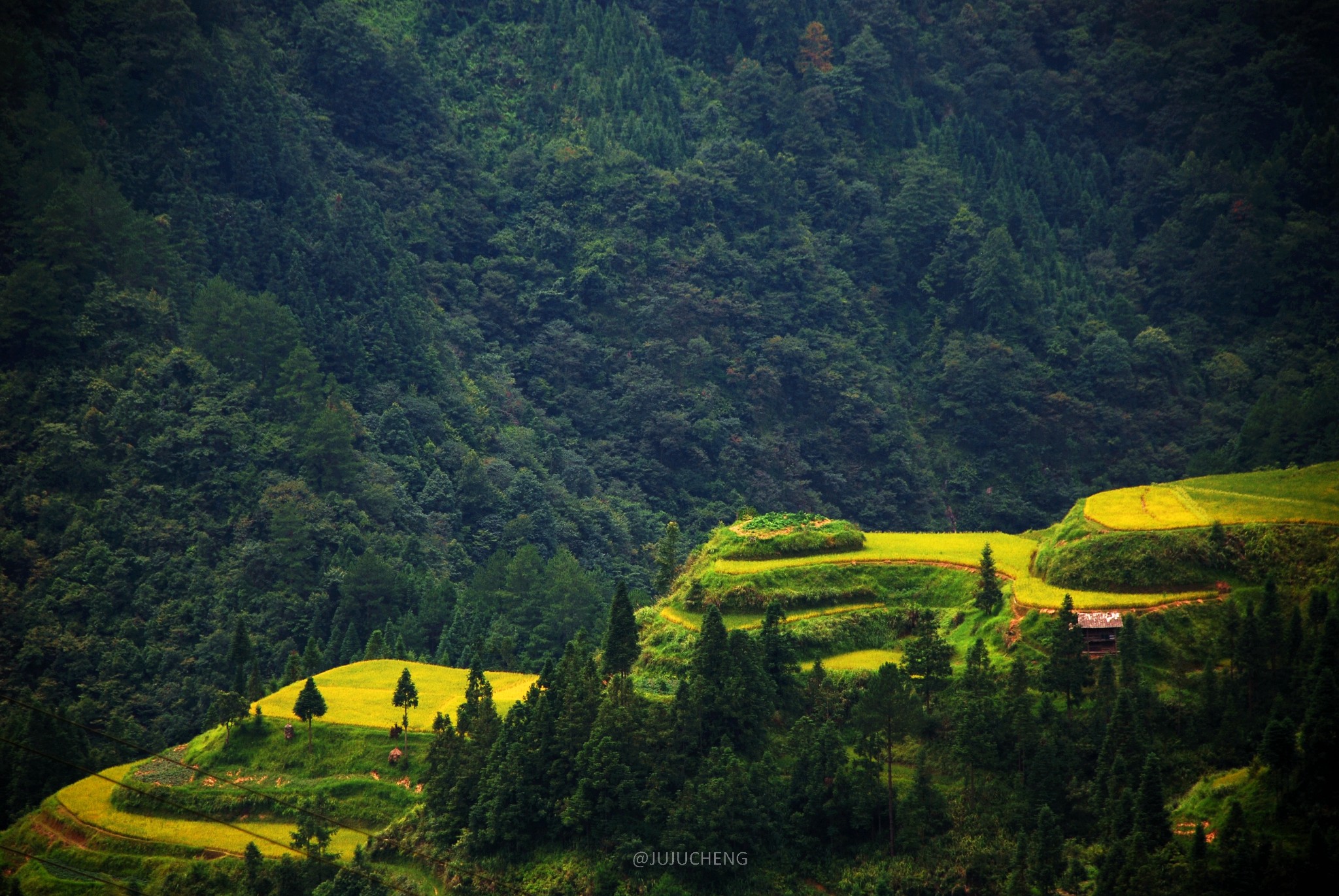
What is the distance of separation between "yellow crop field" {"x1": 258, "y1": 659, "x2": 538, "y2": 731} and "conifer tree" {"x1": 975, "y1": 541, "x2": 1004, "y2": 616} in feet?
48.7

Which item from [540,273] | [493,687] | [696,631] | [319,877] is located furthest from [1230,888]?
[540,273]

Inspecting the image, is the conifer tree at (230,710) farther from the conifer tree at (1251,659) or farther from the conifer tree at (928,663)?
the conifer tree at (1251,659)

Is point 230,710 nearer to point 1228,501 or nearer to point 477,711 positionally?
point 477,711

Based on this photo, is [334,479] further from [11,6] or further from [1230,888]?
[1230,888]

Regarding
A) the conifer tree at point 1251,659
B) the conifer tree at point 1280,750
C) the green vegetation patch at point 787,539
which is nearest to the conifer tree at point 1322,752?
the conifer tree at point 1280,750

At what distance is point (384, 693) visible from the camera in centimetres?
6097

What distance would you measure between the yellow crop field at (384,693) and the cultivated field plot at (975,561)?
9645 mm

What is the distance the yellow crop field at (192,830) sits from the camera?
171 feet

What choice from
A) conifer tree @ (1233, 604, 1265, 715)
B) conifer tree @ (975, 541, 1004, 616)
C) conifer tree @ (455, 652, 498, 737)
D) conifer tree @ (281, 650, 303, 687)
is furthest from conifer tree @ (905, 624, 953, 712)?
conifer tree @ (281, 650, 303, 687)

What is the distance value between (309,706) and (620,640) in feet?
33.3

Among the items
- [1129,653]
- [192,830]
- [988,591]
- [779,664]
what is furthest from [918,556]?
[192,830]

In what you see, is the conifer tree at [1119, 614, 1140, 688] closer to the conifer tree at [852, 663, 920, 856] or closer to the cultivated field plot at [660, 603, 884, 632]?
the conifer tree at [852, 663, 920, 856]

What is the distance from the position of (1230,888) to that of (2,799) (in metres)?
40.3

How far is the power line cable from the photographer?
167 ft
